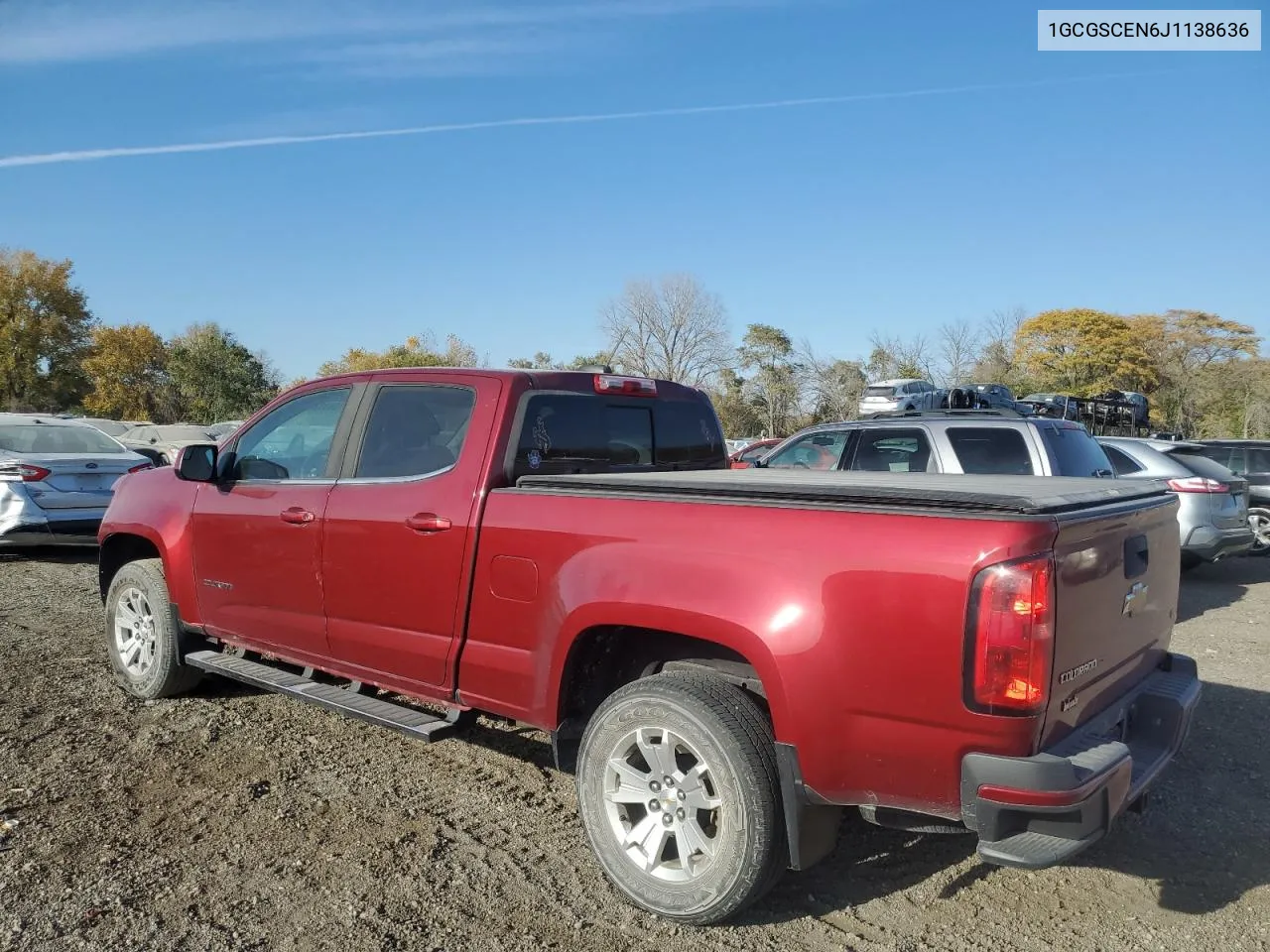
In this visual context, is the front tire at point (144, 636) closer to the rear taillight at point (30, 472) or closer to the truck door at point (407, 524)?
the truck door at point (407, 524)

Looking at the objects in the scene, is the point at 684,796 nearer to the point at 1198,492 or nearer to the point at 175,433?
the point at 1198,492

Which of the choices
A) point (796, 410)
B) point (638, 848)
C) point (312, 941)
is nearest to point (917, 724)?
point (638, 848)

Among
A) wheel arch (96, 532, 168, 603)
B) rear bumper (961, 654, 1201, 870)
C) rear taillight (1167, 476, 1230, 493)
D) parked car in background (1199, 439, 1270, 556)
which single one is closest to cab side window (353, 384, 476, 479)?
wheel arch (96, 532, 168, 603)

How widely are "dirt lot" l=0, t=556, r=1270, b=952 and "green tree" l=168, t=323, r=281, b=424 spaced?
45064mm

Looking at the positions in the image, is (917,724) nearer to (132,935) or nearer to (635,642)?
(635,642)

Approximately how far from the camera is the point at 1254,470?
1225cm

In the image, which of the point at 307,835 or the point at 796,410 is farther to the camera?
the point at 796,410

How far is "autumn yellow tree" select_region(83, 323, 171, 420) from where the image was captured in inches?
1863

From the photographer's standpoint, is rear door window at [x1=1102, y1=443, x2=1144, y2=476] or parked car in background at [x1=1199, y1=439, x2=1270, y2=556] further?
parked car in background at [x1=1199, y1=439, x2=1270, y2=556]

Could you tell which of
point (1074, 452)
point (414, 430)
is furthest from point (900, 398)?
point (414, 430)

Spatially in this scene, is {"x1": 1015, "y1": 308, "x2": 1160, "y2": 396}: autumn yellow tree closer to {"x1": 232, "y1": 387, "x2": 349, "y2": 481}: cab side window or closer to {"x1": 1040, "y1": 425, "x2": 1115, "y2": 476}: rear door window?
{"x1": 1040, "y1": 425, "x2": 1115, "y2": 476}: rear door window

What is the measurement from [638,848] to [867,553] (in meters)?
1.34

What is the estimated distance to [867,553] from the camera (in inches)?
103

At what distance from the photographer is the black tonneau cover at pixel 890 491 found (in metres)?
2.58
